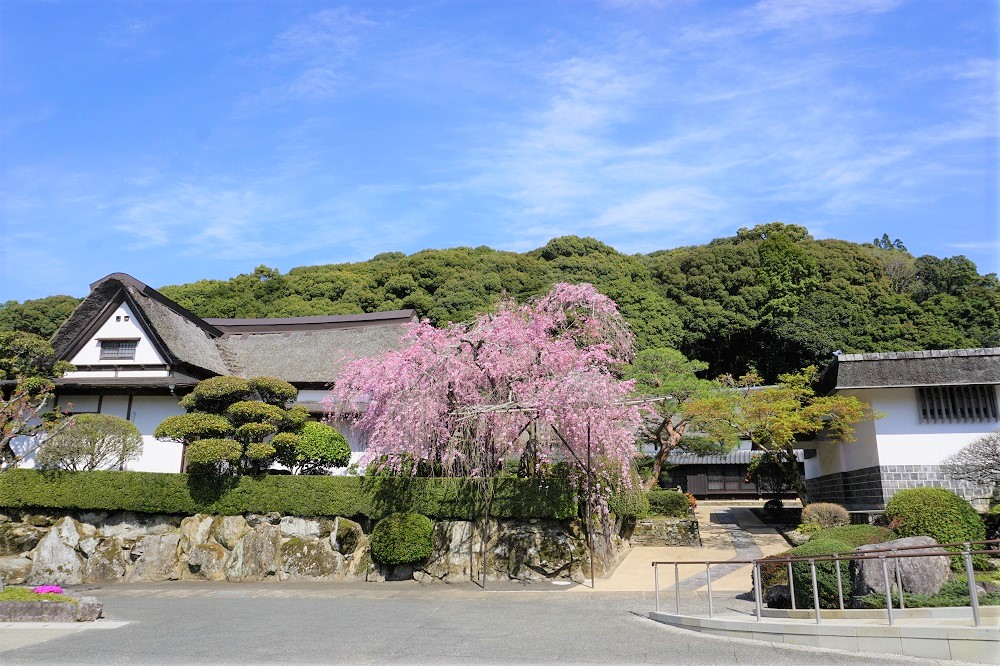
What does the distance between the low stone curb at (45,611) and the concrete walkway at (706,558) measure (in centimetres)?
975

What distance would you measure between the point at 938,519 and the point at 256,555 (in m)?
16.0

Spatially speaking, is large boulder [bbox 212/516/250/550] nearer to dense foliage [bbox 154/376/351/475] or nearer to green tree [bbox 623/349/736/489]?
dense foliage [bbox 154/376/351/475]

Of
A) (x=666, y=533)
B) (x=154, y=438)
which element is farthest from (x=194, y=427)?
(x=666, y=533)

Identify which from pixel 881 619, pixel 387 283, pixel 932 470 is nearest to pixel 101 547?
pixel 881 619

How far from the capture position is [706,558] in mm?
18672

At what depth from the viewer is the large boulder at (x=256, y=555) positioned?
1789cm

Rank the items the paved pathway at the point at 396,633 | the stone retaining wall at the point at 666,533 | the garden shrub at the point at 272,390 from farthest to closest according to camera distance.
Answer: the stone retaining wall at the point at 666,533
the garden shrub at the point at 272,390
the paved pathway at the point at 396,633

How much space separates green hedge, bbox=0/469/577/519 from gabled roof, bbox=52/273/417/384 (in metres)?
5.02

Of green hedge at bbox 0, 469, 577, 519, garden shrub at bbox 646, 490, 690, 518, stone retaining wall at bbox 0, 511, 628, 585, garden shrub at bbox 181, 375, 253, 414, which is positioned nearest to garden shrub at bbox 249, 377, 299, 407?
garden shrub at bbox 181, 375, 253, 414

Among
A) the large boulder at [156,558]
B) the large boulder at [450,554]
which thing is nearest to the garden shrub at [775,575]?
the large boulder at [450,554]

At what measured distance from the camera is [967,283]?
2010 inches

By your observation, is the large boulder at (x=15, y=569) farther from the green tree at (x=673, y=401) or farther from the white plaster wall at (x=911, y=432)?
the white plaster wall at (x=911, y=432)

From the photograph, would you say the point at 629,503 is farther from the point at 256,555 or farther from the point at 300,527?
the point at 256,555

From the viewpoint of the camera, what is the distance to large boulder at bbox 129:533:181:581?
715 inches
